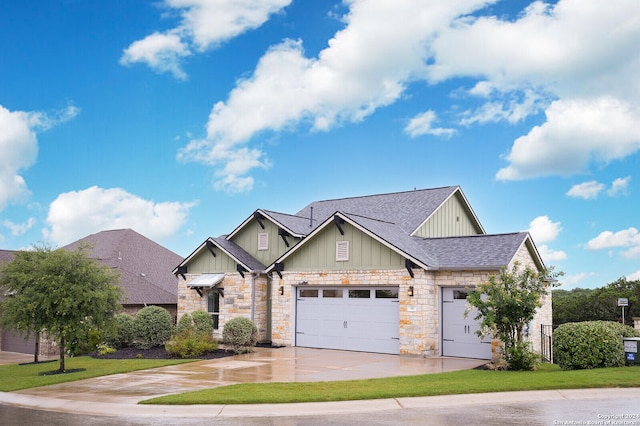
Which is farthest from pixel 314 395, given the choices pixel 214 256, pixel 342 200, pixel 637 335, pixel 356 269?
pixel 342 200

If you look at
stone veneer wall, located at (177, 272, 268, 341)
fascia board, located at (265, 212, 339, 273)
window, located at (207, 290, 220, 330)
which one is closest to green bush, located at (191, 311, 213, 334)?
stone veneer wall, located at (177, 272, 268, 341)

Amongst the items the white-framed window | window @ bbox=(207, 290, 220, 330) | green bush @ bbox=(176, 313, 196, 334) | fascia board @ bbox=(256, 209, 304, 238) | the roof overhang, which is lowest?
→ green bush @ bbox=(176, 313, 196, 334)

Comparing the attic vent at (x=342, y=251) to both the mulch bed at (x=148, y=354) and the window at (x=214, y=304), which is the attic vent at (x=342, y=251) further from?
the window at (x=214, y=304)

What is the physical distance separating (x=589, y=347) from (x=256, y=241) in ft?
52.0

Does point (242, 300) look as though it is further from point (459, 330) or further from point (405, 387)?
point (405, 387)

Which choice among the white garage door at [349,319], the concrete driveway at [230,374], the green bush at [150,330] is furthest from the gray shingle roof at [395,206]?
the green bush at [150,330]

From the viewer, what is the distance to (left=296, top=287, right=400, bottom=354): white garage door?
71.6ft

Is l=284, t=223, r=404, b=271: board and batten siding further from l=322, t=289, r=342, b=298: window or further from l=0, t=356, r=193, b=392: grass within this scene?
l=0, t=356, r=193, b=392: grass

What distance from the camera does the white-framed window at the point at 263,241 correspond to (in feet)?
90.9

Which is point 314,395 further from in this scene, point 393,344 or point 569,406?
point 393,344

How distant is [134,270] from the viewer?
109 feet

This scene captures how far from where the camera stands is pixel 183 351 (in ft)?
71.9

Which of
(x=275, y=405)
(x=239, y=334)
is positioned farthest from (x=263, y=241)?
(x=275, y=405)

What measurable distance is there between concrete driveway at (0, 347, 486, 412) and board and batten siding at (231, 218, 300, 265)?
6.11 metres
